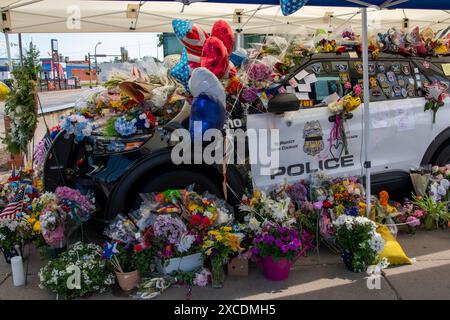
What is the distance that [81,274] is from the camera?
3391mm

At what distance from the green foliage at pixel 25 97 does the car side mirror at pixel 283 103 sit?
229 cm

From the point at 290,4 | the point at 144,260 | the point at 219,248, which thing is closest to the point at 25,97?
the point at 144,260

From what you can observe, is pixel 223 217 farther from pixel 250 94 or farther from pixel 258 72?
pixel 258 72

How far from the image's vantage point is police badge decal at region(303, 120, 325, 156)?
4.30m

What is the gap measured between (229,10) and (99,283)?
715 centimetres

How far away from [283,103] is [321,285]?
1.62 meters

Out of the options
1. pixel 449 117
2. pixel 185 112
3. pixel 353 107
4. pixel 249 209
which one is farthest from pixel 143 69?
pixel 449 117

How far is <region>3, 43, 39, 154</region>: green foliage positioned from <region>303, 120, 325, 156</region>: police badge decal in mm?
2677

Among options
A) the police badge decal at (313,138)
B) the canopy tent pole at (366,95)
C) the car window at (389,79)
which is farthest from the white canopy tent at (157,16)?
the police badge decal at (313,138)

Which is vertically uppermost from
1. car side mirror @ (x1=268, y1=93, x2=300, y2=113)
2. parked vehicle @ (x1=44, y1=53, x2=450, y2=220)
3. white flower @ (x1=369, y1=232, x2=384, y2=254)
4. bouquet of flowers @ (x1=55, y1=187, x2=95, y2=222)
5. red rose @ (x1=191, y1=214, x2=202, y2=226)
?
car side mirror @ (x1=268, y1=93, x2=300, y2=113)

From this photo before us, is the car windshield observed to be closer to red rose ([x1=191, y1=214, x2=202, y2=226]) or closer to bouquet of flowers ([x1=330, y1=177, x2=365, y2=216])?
bouquet of flowers ([x1=330, y1=177, x2=365, y2=216])

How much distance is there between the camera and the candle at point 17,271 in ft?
11.9

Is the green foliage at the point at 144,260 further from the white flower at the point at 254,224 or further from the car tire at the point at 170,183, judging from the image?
the white flower at the point at 254,224

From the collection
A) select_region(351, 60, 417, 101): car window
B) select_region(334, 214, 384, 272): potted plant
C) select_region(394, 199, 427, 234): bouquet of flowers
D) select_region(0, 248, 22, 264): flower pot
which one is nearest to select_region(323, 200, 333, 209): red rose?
select_region(334, 214, 384, 272): potted plant
